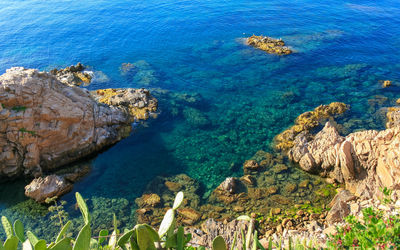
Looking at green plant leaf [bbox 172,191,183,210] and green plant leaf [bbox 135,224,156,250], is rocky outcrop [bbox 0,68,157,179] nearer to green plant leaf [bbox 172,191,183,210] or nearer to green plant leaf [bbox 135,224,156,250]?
green plant leaf [bbox 172,191,183,210]

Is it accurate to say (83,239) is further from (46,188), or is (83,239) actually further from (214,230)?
(46,188)

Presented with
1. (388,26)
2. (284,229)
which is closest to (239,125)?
(284,229)

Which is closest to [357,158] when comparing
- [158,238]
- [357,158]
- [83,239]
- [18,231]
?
[357,158]

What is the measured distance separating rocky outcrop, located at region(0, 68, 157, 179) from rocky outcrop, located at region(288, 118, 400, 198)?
15.1 m

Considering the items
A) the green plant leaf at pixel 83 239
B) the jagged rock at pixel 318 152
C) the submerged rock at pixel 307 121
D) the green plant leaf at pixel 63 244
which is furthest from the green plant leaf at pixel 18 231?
the submerged rock at pixel 307 121

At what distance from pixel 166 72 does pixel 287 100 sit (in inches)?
549

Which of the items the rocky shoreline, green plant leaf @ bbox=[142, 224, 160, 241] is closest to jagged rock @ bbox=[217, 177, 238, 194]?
the rocky shoreline

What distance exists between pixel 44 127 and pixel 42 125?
196 mm

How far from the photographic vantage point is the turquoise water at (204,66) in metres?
21.6

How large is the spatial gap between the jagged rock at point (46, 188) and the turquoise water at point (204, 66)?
1.88ft

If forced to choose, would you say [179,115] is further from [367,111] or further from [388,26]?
[388,26]

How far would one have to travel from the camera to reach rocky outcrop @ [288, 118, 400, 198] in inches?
649

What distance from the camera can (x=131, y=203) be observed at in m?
18.6

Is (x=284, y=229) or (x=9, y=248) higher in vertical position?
(x=9, y=248)
